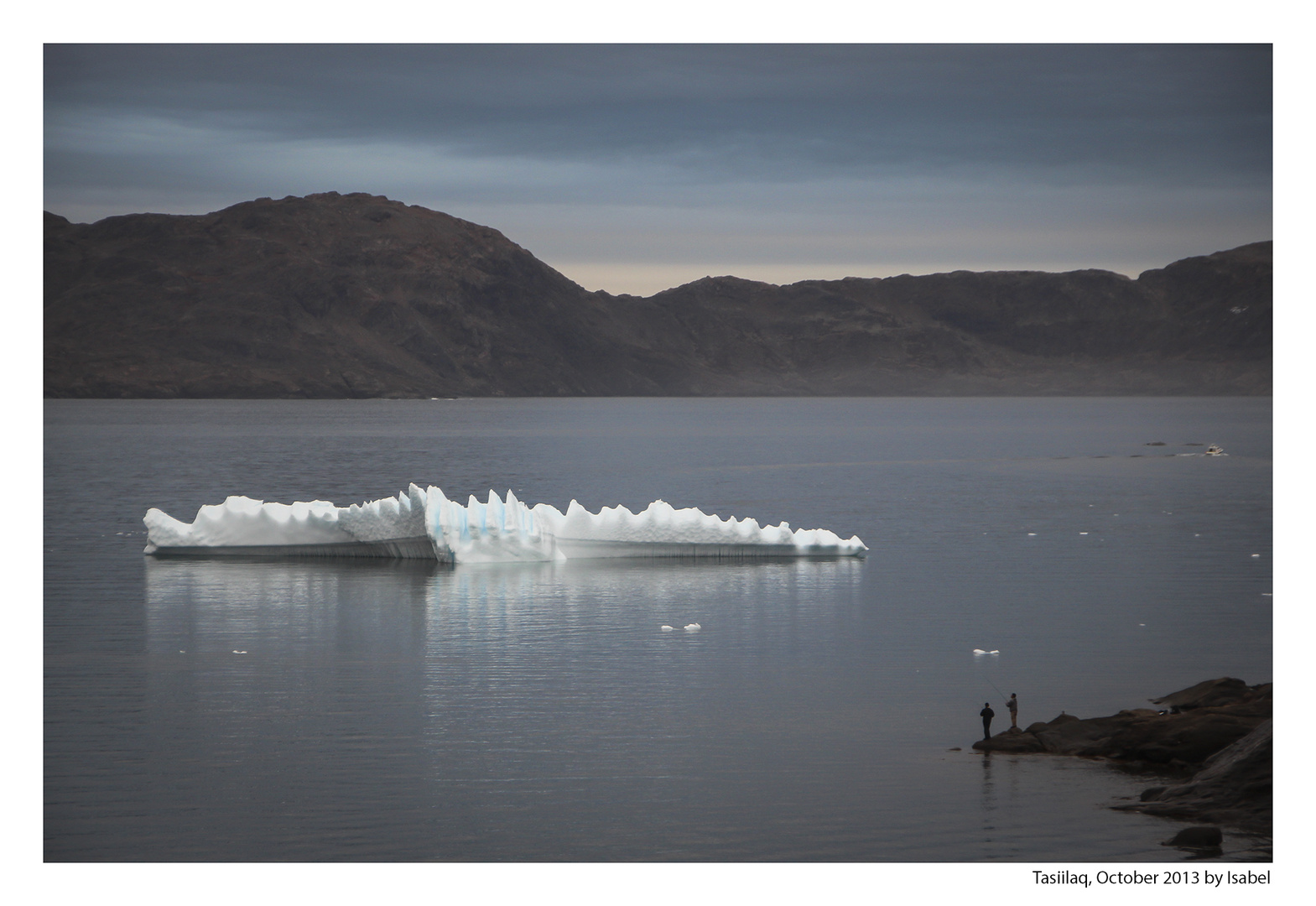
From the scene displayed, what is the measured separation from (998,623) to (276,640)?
569 inches

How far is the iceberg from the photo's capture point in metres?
35.0

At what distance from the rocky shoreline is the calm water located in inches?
19.3

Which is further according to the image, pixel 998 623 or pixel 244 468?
pixel 244 468

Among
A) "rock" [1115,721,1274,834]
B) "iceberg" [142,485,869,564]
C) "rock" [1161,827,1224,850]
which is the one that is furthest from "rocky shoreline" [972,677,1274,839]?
"iceberg" [142,485,869,564]

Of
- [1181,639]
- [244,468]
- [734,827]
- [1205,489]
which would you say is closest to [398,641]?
[734,827]

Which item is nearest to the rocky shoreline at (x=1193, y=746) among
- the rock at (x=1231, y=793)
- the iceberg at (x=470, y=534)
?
the rock at (x=1231, y=793)

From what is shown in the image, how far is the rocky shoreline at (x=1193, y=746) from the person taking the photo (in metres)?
14.2

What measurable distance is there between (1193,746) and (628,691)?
852cm

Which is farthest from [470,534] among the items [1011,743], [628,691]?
[1011,743]

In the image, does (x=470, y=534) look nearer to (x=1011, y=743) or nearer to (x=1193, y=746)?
(x=1011, y=743)

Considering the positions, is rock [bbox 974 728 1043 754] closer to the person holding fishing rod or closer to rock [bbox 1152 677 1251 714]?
the person holding fishing rod

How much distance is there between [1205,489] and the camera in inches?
2630
